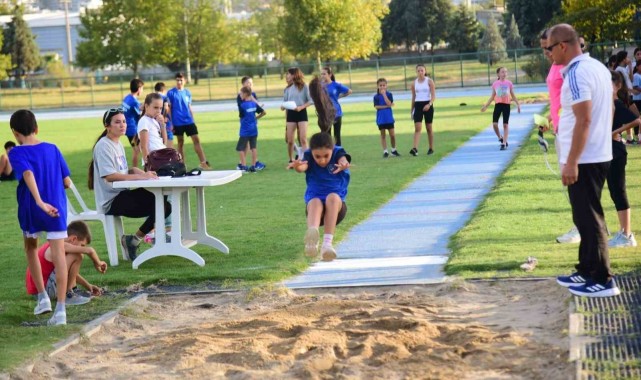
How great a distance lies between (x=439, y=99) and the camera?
47.5 meters

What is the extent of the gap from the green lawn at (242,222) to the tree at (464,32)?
2495 inches

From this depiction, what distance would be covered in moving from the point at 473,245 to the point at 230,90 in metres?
56.2

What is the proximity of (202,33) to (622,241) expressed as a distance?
258 feet

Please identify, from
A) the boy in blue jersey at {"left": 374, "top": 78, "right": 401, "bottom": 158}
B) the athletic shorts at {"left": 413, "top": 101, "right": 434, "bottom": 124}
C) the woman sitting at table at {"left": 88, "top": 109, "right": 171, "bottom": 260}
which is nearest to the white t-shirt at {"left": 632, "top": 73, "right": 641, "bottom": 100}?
the athletic shorts at {"left": 413, "top": 101, "right": 434, "bottom": 124}

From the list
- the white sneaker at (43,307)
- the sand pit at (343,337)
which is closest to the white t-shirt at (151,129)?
the sand pit at (343,337)

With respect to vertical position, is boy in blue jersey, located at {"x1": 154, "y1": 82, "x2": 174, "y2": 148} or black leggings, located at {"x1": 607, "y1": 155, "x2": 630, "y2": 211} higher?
boy in blue jersey, located at {"x1": 154, "y1": 82, "x2": 174, "y2": 148}

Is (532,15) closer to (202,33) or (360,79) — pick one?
(360,79)

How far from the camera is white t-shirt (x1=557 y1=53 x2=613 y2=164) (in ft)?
24.7

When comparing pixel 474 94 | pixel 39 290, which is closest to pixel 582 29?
pixel 474 94

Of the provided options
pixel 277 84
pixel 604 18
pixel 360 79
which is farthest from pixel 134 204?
pixel 277 84

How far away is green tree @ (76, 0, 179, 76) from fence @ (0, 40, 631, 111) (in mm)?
4041

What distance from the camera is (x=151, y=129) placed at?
13633 mm

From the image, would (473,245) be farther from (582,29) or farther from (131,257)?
(582,29)

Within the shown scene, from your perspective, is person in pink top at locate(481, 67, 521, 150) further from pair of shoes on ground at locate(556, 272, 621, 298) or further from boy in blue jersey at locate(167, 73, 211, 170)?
pair of shoes on ground at locate(556, 272, 621, 298)
